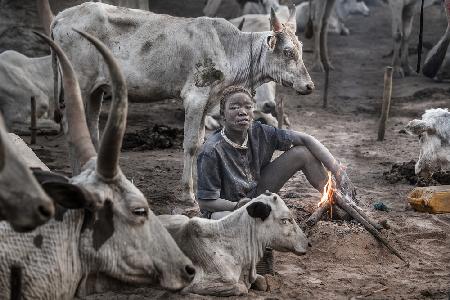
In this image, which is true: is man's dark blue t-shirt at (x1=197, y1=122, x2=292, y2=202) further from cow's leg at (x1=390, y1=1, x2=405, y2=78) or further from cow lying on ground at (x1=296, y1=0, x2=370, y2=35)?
cow lying on ground at (x1=296, y1=0, x2=370, y2=35)

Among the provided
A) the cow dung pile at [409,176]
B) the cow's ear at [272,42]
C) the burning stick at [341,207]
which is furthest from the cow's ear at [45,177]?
the cow dung pile at [409,176]

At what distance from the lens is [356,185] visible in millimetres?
8844

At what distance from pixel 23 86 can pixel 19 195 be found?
7.95 metres

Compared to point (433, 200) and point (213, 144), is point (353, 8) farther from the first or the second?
point (213, 144)

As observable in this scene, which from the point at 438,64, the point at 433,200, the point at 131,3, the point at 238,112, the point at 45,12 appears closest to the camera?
the point at 238,112

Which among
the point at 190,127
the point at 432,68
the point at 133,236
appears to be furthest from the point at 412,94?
the point at 133,236

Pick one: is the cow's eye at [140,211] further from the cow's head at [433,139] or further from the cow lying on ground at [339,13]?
the cow lying on ground at [339,13]

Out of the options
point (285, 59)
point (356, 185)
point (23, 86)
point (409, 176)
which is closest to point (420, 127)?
point (409, 176)

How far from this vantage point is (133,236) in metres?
4.33

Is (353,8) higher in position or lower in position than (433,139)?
lower

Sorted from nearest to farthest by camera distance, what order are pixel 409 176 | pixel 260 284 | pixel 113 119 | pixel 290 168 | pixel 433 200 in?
1. pixel 113 119
2. pixel 260 284
3. pixel 290 168
4. pixel 433 200
5. pixel 409 176

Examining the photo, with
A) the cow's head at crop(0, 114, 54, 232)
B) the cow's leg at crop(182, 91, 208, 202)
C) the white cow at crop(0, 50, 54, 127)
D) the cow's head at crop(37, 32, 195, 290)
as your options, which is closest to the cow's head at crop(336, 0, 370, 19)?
the white cow at crop(0, 50, 54, 127)

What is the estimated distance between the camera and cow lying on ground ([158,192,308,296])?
5.39m

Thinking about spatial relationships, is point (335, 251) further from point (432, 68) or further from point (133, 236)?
point (432, 68)
